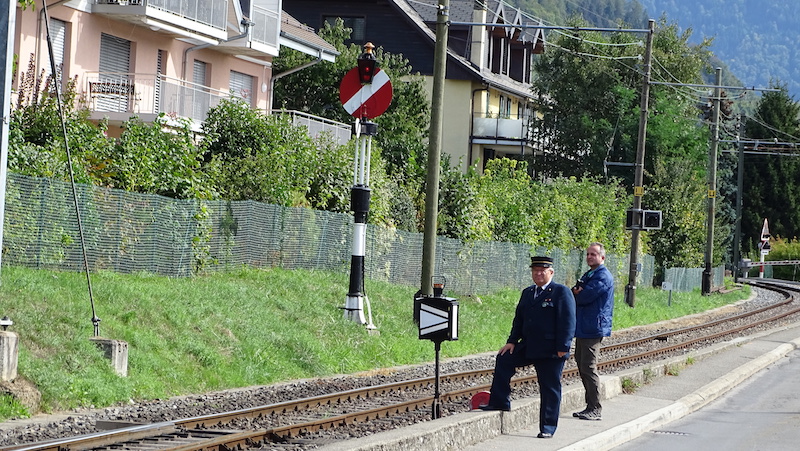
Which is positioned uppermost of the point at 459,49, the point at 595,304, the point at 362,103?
the point at 459,49

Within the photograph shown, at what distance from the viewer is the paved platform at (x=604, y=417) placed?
34.2 ft

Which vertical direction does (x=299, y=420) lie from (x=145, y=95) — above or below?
below

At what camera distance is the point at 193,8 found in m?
32.0

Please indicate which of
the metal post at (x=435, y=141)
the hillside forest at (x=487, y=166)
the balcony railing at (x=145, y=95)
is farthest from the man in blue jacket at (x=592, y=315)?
the balcony railing at (x=145, y=95)

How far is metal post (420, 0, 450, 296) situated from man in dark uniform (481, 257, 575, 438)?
11.2m

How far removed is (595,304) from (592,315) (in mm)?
123

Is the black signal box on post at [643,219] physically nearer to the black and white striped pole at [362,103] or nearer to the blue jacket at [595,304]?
the black and white striped pole at [362,103]

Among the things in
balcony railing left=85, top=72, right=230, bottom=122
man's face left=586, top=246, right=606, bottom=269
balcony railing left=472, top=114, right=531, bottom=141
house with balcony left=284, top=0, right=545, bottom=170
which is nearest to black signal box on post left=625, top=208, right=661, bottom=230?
balcony railing left=85, top=72, right=230, bottom=122

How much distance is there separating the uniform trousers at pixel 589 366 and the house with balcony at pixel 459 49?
42.0 metres

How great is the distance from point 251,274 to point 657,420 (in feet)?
36.8

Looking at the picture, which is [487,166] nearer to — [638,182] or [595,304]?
[638,182]

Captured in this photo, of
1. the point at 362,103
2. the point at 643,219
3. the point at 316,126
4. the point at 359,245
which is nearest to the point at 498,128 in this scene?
the point at 643,219

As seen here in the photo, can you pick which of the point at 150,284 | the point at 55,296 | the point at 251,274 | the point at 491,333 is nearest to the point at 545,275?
the point at 55,296

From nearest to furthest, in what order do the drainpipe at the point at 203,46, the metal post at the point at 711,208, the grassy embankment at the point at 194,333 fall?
the grassy embankment at the point at 194,333
the drainpipe at the point at 203,46
the metal post at the point at 711,208
